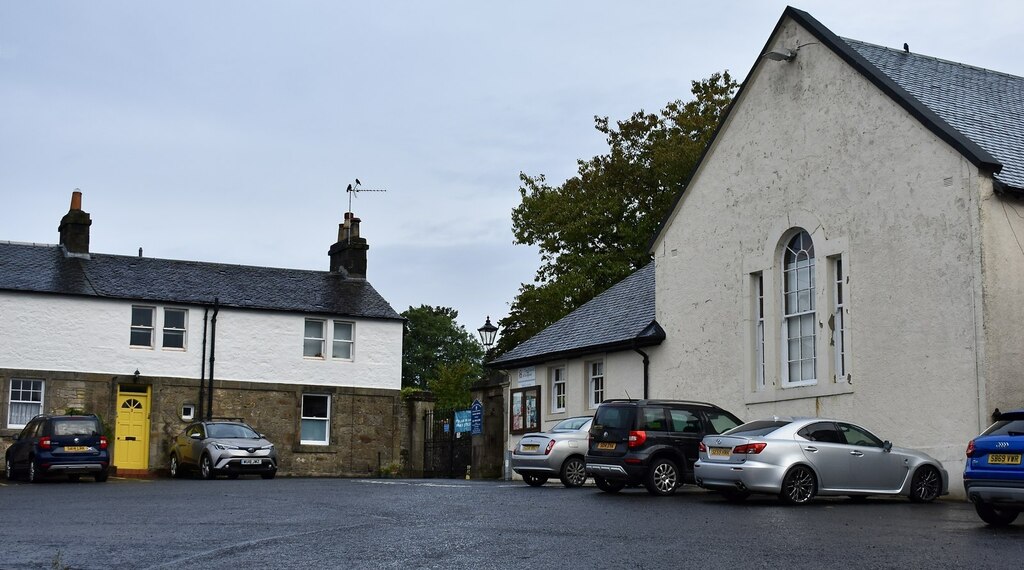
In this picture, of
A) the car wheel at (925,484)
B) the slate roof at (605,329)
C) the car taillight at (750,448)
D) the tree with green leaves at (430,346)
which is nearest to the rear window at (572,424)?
the slate roof at (605,329)

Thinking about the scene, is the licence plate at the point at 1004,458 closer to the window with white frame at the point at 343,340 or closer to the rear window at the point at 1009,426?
the rear window at the point at 1009,426

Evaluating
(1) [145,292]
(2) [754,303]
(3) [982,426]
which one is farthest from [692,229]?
(1) [145,292]

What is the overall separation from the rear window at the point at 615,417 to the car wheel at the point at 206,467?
13.4 metres


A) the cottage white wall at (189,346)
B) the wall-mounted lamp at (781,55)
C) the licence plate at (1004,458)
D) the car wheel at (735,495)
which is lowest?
the car wheel at (735,495)

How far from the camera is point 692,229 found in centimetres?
2794

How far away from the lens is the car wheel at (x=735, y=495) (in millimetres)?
18853

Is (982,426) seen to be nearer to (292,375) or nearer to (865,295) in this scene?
(865,295)

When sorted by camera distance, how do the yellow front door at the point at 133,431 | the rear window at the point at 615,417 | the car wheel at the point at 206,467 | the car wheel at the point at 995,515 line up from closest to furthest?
the car wheel at the point at 995,515
the rear window at the point at 615,417
the car wheel at the point at 206,467
the yellow front door at the point at 133,431

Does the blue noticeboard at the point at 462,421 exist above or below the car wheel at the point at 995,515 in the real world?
above

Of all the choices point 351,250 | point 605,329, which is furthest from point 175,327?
point 605,329

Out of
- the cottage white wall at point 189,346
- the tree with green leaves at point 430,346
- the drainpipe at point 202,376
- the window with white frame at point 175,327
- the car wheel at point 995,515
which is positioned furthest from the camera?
the tree with green leaves at point 430,346

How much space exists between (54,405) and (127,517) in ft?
75.8

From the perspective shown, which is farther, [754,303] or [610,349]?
[610,349]

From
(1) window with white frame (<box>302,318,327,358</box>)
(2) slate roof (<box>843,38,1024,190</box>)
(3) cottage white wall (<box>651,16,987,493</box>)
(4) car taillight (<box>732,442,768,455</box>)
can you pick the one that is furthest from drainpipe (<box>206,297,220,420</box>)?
(4) car taillight (<box>732,442,768,455</box>)
